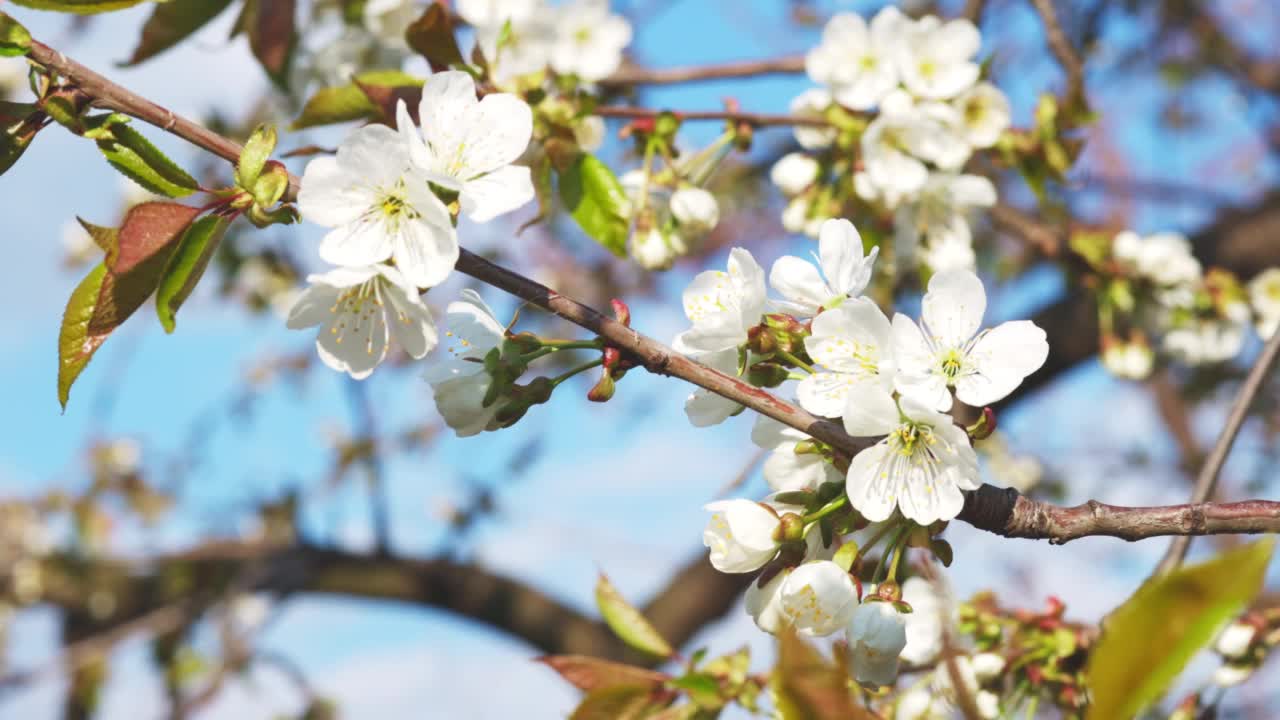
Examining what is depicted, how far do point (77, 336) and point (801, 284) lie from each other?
1.67 feet

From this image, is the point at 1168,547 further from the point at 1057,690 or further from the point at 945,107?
the point at 945,107

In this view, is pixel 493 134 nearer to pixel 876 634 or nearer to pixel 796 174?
pixel 876 634

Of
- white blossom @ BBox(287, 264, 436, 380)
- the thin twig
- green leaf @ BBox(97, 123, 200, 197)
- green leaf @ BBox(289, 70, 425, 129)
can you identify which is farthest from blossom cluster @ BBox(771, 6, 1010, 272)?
green leaf @ BBox(97, 123, 200, 197)

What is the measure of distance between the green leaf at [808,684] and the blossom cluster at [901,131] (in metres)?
0.88

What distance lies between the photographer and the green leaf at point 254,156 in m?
0.70

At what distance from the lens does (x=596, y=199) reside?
46.6 inches

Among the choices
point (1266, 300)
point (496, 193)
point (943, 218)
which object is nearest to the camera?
point (496, 193)

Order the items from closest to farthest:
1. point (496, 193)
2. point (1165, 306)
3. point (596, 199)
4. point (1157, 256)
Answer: point (496, 193)
point (596, 199)
point (1157, 256)
point (1165, 306)

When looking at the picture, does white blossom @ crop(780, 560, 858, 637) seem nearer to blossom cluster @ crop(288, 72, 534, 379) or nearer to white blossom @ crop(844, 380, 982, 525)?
white blossom @ crop(844, 380, 982, 525)

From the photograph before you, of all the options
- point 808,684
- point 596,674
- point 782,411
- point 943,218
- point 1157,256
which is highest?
point 1157,256

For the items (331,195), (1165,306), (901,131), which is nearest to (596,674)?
(331,195)

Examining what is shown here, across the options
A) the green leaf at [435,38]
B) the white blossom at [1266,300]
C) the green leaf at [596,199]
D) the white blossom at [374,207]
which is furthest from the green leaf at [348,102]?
the white blossom at [1266,300]

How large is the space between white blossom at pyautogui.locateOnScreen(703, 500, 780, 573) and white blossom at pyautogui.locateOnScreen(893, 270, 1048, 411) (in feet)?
0.48

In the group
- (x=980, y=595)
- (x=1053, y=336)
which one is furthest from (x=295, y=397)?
(x=980, y=595)
